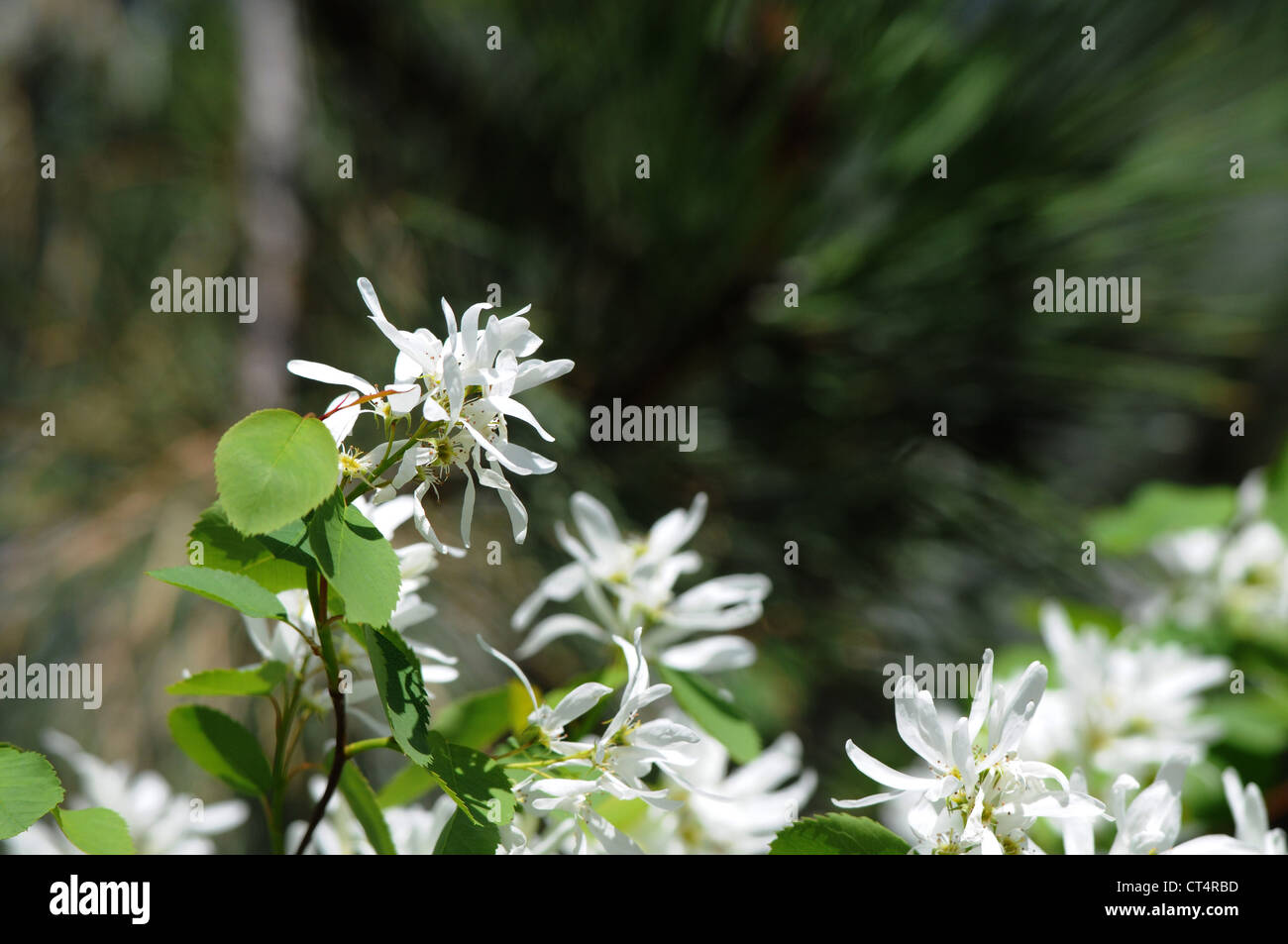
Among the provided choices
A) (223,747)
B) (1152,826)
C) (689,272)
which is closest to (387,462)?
(223,747)

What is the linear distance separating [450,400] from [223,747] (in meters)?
0.15

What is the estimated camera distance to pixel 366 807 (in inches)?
11.0

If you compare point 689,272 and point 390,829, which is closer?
point 390,829

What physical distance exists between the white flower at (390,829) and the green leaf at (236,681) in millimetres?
54

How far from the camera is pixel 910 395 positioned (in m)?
0.91

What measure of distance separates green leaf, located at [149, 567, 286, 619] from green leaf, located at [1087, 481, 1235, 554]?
679 mm

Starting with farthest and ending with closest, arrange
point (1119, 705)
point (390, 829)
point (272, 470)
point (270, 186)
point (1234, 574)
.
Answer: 1. point (270, 186)
2. point (1234, 574)
3. point (1119, 705)
4. point (390, 829)
5. point (272, 470)

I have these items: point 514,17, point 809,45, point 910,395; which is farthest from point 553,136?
point 910,395

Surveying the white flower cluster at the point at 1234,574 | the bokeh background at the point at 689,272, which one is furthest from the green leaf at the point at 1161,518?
the bokeh background at the point at 689,272

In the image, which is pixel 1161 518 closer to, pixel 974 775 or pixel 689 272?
pixel 689 272

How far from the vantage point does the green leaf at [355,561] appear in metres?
0.22

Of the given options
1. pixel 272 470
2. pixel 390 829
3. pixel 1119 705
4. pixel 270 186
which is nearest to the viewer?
pixel 272 470

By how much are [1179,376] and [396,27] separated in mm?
912

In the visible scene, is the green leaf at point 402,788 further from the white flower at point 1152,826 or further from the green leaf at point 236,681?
the white flower at point 1152,826
